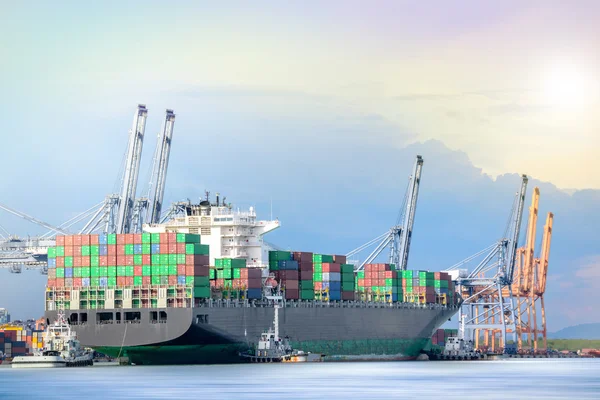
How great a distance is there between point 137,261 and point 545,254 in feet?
250

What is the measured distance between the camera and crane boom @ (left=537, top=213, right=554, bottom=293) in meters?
152

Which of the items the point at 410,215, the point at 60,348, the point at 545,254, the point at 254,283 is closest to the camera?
the point at 60,348

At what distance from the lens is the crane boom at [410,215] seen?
445 feet

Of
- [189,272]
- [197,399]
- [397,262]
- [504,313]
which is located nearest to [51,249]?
[189,272]

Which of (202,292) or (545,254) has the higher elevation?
(545,254)

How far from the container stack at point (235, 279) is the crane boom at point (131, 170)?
63.2 ft

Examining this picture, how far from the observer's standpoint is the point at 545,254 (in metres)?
157

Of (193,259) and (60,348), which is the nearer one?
(193,259)

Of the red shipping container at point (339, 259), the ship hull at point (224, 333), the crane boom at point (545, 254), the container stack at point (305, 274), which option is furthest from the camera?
the crane boom at point (545, 254)

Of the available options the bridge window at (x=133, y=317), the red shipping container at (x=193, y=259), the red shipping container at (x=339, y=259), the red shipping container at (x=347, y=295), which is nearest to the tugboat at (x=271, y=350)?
the red shipping container at (x=193, y=259)

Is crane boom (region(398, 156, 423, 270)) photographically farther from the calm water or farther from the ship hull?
the calm water

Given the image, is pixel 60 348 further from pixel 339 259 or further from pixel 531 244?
pixel 531 244

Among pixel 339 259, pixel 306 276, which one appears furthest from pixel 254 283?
pixel 339 259

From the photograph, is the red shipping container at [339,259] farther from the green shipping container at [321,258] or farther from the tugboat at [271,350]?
the tugboat at [271,350]
